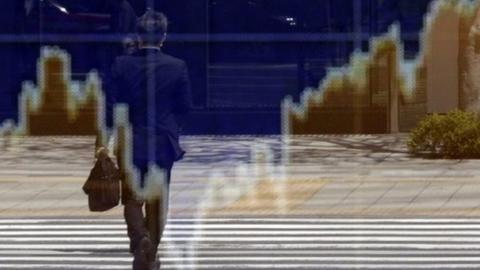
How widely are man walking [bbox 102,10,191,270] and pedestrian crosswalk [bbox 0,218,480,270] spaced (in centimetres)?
138

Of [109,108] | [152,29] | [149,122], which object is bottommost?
[149,122]

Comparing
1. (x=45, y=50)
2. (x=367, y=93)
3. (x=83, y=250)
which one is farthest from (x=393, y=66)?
(x=83, y=250)

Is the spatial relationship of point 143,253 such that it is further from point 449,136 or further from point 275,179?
point 449,136

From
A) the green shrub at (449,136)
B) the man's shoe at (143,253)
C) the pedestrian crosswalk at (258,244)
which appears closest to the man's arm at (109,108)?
the man's shoe at (143,253)

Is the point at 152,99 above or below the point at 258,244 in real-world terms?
above

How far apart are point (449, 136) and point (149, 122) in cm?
1120

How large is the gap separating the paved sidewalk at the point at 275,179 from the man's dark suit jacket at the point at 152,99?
17.4 ft

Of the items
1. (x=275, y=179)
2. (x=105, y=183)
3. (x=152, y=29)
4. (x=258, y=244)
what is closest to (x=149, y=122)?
(x=105, y=183)

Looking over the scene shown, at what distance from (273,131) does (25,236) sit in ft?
39.3

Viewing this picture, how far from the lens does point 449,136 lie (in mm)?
21891

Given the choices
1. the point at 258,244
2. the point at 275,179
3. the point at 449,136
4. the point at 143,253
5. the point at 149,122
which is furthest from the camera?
the point at 449,136

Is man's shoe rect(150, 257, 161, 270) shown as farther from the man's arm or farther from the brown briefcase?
the man's arm

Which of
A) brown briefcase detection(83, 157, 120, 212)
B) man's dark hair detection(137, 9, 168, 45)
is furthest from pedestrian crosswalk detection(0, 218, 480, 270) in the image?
man's dark hair detection(137, 9, 168, 45)

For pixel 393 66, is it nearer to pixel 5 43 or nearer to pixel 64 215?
pixel 5 43
